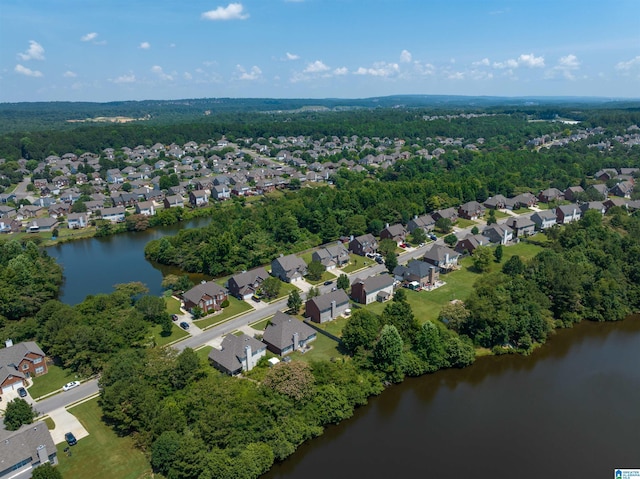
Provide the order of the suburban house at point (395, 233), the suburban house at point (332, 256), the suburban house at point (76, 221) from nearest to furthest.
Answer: the suburban house at point (332, 256) → the suburban house at point (395, 233) → the suburban house at point (76, 221)

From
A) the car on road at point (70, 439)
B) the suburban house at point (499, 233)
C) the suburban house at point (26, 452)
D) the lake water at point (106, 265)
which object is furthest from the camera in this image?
the suburban house at point (499, 233)

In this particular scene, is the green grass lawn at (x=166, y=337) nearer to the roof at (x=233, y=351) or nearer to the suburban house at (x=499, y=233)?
the roof at (x=233, y=351)

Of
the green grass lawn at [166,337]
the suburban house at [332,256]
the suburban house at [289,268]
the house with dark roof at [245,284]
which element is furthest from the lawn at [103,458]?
the suburban house at [332,256]

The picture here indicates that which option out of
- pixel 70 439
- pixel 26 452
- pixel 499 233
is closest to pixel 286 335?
pixel 70 439

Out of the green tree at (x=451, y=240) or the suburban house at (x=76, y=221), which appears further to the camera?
the suburban house at (x=76, y=221)

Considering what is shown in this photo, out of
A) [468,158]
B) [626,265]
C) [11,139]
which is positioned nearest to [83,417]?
[626,265]

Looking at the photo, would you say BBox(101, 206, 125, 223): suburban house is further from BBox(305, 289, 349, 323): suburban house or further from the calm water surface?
the calm water surface

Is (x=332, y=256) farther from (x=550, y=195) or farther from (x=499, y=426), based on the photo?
(x=550, y=195)
